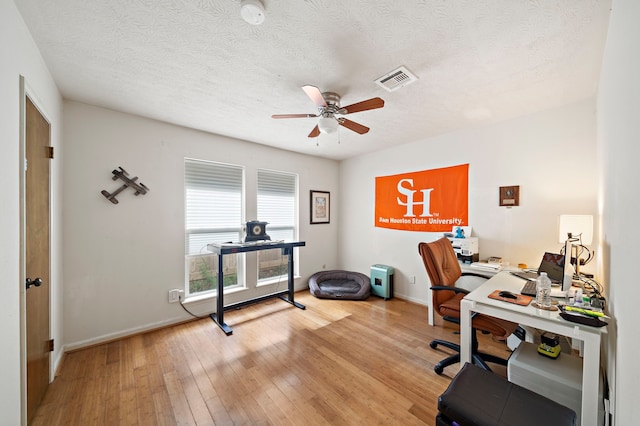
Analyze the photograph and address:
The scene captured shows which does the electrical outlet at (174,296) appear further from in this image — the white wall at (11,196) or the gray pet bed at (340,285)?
the gray pet bed at (340,285)

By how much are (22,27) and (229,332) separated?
9.36ft

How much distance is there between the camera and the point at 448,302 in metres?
2.27

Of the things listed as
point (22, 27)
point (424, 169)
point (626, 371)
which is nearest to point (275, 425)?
point (626, 371)

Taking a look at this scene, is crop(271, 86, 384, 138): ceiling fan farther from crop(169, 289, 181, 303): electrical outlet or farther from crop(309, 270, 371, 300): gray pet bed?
crop(309, 270, 371, 300): gray pet bed

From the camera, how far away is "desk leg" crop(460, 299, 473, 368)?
175cm

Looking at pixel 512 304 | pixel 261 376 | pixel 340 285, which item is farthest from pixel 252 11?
pixel 340 285

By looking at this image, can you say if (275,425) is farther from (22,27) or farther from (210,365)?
(22,27)

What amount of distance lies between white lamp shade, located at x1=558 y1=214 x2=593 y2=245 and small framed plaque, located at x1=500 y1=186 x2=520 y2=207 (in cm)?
59

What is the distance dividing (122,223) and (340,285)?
317cm

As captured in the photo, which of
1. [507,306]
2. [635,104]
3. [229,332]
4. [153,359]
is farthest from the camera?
[229,332]

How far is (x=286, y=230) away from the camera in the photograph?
4.27 metres

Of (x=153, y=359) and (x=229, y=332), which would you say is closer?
(x=153, y=359)

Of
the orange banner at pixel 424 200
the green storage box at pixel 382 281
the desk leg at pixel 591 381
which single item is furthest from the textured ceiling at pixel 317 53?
the green storage box at pixel 382 281

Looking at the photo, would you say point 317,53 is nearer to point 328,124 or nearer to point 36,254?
point 328,124
